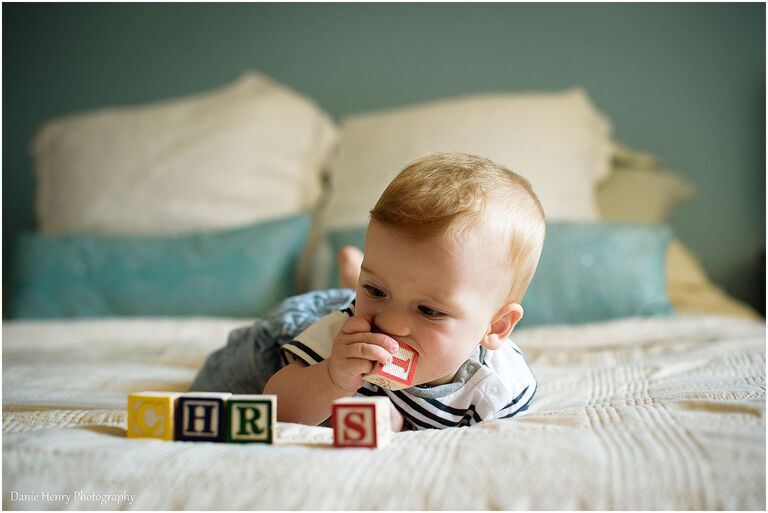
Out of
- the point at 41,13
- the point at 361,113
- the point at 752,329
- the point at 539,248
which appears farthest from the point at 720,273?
the point at 41,13

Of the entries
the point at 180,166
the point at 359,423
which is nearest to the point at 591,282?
the point at 359,423

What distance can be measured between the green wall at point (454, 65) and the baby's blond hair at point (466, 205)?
1.75 meters

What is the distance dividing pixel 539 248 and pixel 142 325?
1.11m

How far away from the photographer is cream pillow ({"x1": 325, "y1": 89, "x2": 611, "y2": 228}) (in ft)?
6.31

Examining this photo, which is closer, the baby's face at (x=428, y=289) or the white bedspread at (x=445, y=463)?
the white bedspread at (x=445, y=463)

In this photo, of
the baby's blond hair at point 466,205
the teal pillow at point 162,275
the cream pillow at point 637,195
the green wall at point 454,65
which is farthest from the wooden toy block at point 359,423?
the green wall at point 454,65

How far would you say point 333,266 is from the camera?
1.79 metres

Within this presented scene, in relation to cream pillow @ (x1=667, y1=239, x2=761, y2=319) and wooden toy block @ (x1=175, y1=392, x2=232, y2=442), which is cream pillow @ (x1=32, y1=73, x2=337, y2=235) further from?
wooden toy block @ (x1=175, y1=392, x2=232, y2=442)

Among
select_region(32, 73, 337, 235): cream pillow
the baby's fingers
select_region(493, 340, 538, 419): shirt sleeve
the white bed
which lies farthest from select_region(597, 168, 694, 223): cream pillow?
the baby's fingers

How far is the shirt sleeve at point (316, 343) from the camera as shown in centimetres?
94

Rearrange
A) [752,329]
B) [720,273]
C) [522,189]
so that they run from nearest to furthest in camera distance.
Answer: [522,189] < [752,329] < [720,273]

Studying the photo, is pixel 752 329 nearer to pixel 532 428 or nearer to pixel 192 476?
pixel 532 428

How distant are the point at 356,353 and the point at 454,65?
202cm

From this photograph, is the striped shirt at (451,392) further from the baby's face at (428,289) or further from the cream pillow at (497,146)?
the cream pillow at (497,146)
